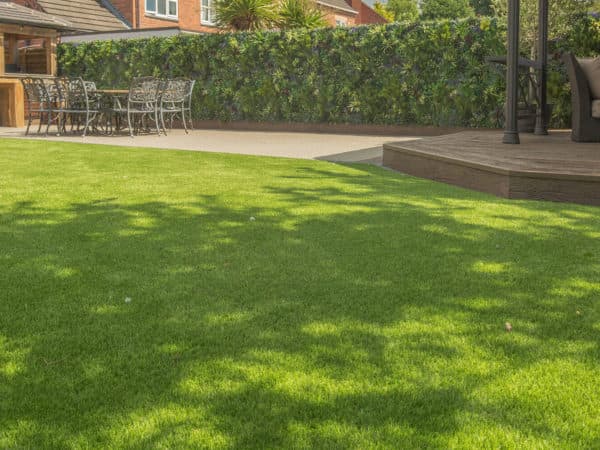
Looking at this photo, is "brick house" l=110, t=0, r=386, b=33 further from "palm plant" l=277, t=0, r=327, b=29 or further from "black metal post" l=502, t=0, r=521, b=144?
"black metal post" l=502, t=0, r=521, b=144

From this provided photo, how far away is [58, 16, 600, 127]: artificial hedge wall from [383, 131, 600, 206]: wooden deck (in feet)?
16.7

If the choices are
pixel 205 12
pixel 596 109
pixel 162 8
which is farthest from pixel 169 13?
pixel 596 109

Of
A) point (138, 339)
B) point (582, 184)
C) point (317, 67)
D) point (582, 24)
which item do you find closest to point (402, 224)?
point (582, 184)

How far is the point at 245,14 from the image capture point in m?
19.7

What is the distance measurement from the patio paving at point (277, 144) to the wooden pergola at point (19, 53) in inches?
93.5

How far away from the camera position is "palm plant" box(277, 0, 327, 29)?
66.4 feet

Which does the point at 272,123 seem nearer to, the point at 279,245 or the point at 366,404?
the point at 279,245

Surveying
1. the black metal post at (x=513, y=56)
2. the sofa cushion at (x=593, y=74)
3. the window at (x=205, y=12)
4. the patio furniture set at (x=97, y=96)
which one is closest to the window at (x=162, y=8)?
the window at (x=205, y=12)

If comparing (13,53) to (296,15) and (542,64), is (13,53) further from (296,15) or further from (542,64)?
(542,64)

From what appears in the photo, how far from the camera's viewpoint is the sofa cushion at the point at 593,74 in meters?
8.17

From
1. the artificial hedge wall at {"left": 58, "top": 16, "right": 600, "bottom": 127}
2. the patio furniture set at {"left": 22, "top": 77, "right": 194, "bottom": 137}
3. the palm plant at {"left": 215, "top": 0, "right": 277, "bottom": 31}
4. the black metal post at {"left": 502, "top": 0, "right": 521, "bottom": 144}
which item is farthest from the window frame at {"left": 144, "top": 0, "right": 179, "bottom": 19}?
the black metal post at {"left": 502, "top": 0, "right": 521, "bottom": 144}

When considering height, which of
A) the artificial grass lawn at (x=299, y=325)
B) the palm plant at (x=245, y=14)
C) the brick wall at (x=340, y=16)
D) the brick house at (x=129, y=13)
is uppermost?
the brick wall at (x=340, y=16)

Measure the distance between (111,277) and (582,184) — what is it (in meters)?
3.61

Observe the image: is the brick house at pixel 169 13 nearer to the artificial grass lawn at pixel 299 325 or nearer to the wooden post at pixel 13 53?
the wooden post at pixel 13 53
